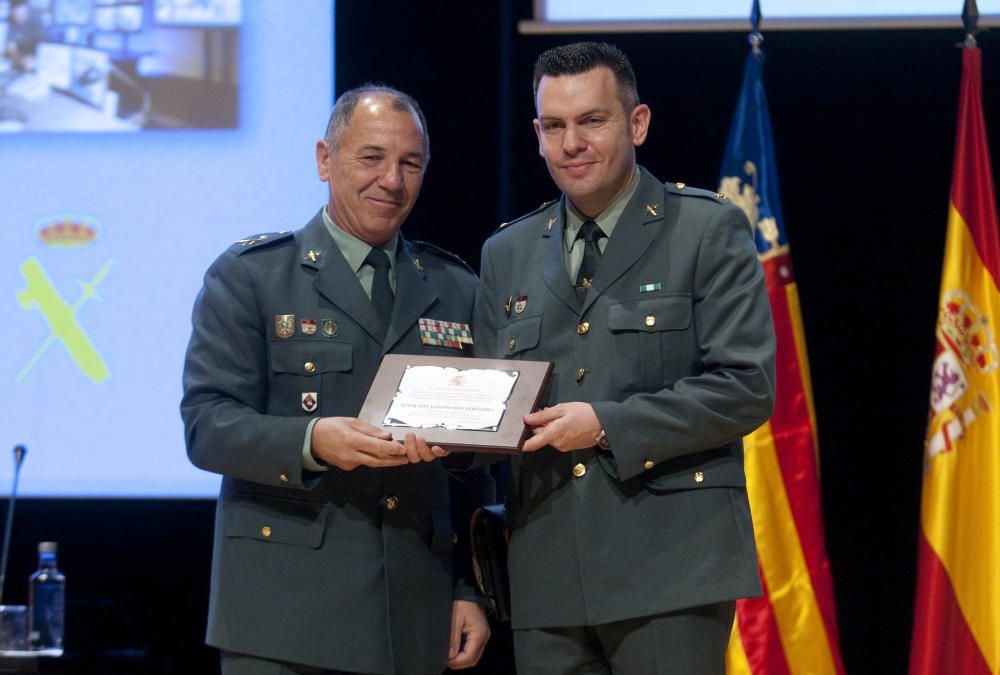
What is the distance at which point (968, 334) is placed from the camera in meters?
3.27

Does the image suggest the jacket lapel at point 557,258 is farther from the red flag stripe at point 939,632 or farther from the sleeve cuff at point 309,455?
the red flag stripe at point 939,632

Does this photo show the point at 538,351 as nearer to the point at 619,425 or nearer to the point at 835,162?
the point at 619,425

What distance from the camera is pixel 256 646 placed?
2.22 metres

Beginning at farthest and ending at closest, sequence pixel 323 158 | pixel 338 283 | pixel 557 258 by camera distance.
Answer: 1. pixel 323 158
2. pixel 338 283
3. pixel 557 258

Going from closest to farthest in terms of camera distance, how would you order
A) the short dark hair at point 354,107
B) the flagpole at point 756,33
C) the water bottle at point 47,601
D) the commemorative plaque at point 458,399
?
the commemorative plaque at point 458,399 → the short dark hair at point 354,107 → the flagpole at point 756,33 → the water bottle at point 47,601

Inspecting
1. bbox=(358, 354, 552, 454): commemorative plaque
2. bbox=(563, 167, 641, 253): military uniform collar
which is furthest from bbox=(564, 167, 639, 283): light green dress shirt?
bbox=(358, 354, 552, 454): commemorative plaque

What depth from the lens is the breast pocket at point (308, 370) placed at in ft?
7.61

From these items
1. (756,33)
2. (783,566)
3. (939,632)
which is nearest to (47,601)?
(783,566)

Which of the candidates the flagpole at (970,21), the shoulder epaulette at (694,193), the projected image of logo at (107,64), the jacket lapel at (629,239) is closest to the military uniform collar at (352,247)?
the jacket lapel at (629,239)

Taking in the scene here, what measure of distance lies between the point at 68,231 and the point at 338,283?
1.63 metres

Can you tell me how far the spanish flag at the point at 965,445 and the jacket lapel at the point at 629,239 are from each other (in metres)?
1.36

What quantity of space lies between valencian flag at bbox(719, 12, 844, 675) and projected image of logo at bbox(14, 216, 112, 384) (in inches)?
74.5

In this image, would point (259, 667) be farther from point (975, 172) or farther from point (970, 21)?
point (970, 21)

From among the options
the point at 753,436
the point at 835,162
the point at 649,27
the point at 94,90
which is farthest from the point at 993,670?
the point at 94,90
